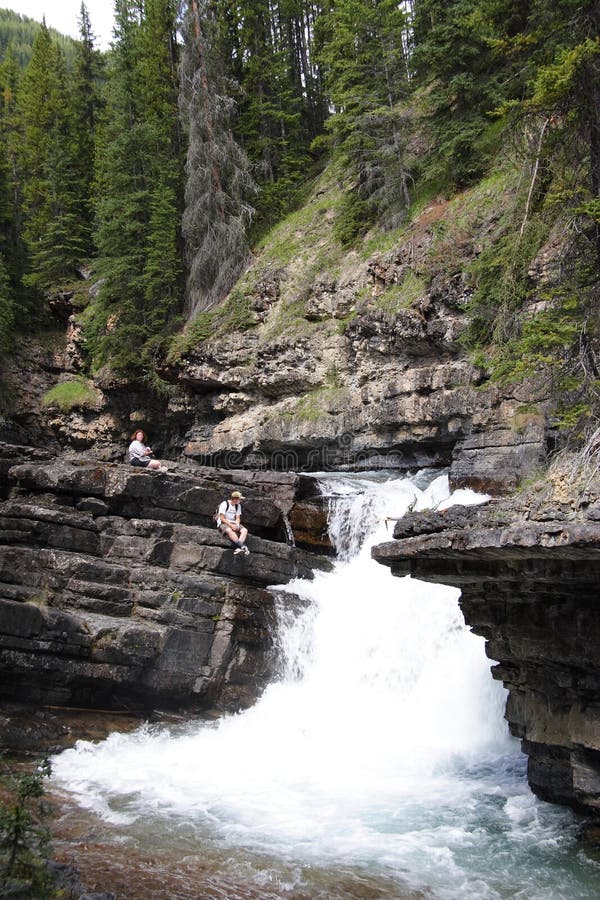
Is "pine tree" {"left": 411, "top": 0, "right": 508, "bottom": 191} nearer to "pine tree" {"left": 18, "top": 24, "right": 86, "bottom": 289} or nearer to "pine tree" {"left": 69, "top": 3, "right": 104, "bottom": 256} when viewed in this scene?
"pine tree" {"left": 18, "top": 24, "right": 86, "bottom": 289}

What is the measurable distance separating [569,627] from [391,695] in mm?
6126

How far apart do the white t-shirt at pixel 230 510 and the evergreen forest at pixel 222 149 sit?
6504 mm

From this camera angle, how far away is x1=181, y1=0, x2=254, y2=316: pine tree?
2866cm

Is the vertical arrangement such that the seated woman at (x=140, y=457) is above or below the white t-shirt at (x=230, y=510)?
above

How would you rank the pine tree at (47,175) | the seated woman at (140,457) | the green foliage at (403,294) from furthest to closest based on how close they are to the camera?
the pine tree at (47,175)
the green foliage at (403,294)
the seated woman at (140,457)

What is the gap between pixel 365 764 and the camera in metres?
10.9

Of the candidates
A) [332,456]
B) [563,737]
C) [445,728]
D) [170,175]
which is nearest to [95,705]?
[445,728]

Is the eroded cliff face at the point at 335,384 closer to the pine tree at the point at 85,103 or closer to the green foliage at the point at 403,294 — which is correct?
the green foliage at the point at 403,294

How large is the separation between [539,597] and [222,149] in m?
26.6

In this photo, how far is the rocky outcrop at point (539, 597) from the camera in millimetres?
6367

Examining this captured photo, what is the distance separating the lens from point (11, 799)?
8.32 meters

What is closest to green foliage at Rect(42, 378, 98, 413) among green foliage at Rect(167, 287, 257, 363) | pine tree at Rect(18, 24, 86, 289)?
green foliage at Rect(167, 287, 257, 363)

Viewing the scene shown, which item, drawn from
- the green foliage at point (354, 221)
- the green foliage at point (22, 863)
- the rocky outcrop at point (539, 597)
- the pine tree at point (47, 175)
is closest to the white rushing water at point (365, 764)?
the rocky outcrop at point (539, 597)

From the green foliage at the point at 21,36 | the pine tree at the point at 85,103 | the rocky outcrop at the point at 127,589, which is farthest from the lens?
the green foliage at the point at 21,36
